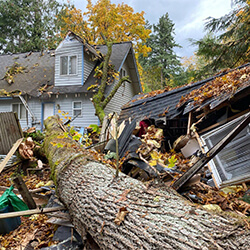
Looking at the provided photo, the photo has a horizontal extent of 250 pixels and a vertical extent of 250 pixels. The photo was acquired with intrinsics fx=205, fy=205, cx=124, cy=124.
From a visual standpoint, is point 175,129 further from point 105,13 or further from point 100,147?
point 105,13

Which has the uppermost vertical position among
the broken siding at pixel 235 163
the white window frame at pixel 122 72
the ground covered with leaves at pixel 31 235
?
the white window frame at pixel 122 72

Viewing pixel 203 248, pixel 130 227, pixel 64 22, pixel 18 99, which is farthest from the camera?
pixel 64 22

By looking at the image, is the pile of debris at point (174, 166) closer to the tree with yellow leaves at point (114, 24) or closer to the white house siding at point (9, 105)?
the white house siding at point (9, 105)

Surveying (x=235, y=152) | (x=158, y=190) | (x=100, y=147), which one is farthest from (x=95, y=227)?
(x=100, y=147)

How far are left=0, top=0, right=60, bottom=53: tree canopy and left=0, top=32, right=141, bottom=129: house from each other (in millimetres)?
13636

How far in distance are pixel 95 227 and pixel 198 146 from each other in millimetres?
3348

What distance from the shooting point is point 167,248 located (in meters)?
1.55

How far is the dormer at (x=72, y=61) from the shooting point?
13.0 meters

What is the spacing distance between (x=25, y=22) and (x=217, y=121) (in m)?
30.2

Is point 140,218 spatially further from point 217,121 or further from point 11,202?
point 217,121

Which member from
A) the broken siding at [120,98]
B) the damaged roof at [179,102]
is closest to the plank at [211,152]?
the damaged roof at [179,102]

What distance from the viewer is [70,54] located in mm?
13219

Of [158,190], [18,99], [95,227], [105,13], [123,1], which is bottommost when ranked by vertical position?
[95,227]

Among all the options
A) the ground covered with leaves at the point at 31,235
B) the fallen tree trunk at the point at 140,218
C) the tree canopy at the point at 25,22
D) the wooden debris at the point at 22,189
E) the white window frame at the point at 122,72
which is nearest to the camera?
the fallen tree trunk at the point at 140,218
